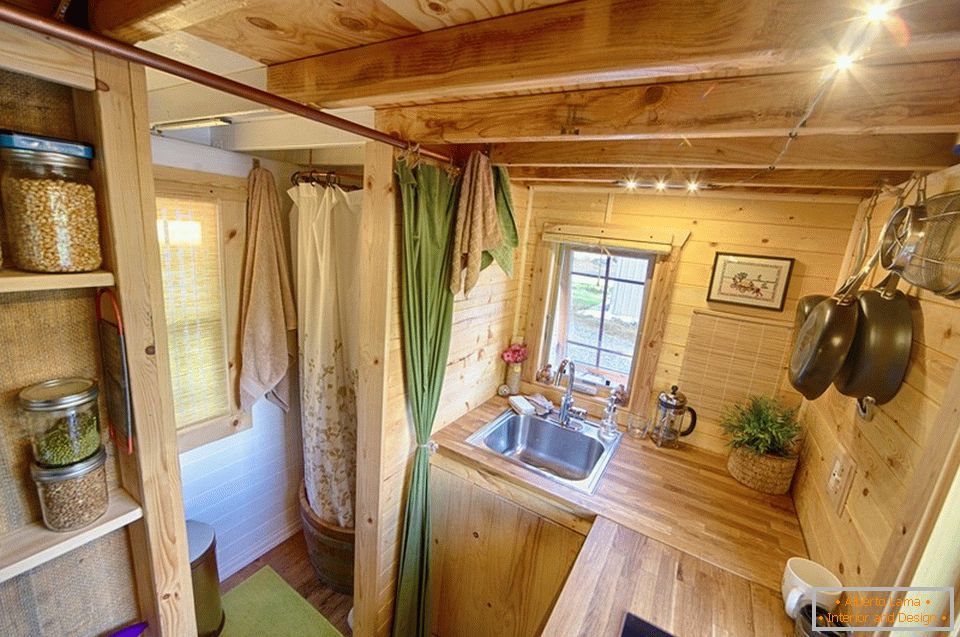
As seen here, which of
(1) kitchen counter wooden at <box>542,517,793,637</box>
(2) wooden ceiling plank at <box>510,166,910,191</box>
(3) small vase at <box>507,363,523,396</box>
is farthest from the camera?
(3) small vase at <box>507,363,523,396</box>

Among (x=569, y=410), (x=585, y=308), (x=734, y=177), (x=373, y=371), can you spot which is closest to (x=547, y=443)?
(x=569, y=410)

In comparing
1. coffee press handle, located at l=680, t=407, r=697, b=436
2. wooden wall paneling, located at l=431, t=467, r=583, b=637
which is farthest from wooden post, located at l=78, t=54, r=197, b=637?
coffee press handle, located at l=680, t=407, r=697, b=436

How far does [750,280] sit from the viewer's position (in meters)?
1.87

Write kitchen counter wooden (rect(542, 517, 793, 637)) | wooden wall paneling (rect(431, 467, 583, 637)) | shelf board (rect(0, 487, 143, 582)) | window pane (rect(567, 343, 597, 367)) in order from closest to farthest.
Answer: shelf board (rect(0, 487, 143, 582))
kitchen counter wooden (rect(542, 517, 793, 637))
wooden wall paneling (rect(431, 467, 583, 637))
window pane (rect(567, 343, 597, 367))

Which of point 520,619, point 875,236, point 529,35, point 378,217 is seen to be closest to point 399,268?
point 378,217

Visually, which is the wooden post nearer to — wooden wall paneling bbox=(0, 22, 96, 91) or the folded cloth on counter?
wooden wall paneling bbox=(0, 22, 96, 91)

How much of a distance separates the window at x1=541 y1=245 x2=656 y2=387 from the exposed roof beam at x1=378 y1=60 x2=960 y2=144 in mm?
1150

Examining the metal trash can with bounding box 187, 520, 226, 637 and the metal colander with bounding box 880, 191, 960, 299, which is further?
the metal trash can with bounding box 187, 520, 226, 637

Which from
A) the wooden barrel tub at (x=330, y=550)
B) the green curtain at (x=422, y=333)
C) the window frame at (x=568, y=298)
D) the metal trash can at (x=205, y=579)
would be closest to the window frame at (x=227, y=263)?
the metal trash can at (x=205, y=579)

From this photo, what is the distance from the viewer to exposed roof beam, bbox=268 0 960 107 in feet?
1.93

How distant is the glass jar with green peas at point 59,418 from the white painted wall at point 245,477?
1557 mm

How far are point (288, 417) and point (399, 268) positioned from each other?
1.60m

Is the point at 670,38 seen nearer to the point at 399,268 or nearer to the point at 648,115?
the point at 648,115

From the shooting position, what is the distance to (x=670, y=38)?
0.69 m
